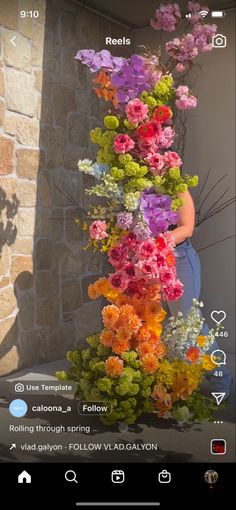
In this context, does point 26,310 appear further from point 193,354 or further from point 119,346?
point 193,354

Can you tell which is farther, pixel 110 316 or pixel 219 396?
pixel 110 316

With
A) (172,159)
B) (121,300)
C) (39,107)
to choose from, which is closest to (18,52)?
(39,107)

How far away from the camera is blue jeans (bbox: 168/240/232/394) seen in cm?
121

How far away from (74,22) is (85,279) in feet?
1.72

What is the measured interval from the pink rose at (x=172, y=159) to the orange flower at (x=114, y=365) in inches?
18.3

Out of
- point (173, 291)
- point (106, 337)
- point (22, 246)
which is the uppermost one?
point (22, 246)

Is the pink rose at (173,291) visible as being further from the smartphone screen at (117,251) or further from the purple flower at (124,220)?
the purple flower at (124,220)

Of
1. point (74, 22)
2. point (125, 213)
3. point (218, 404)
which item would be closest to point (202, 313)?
point (218, 404)

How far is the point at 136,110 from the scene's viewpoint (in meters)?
1.38

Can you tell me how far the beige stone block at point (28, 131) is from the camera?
4.73 feet

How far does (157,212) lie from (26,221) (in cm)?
29

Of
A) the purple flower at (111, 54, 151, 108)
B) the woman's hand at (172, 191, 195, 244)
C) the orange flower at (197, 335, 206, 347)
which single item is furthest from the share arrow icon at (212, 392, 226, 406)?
the purple flower at (111, 54, 151, 108)
